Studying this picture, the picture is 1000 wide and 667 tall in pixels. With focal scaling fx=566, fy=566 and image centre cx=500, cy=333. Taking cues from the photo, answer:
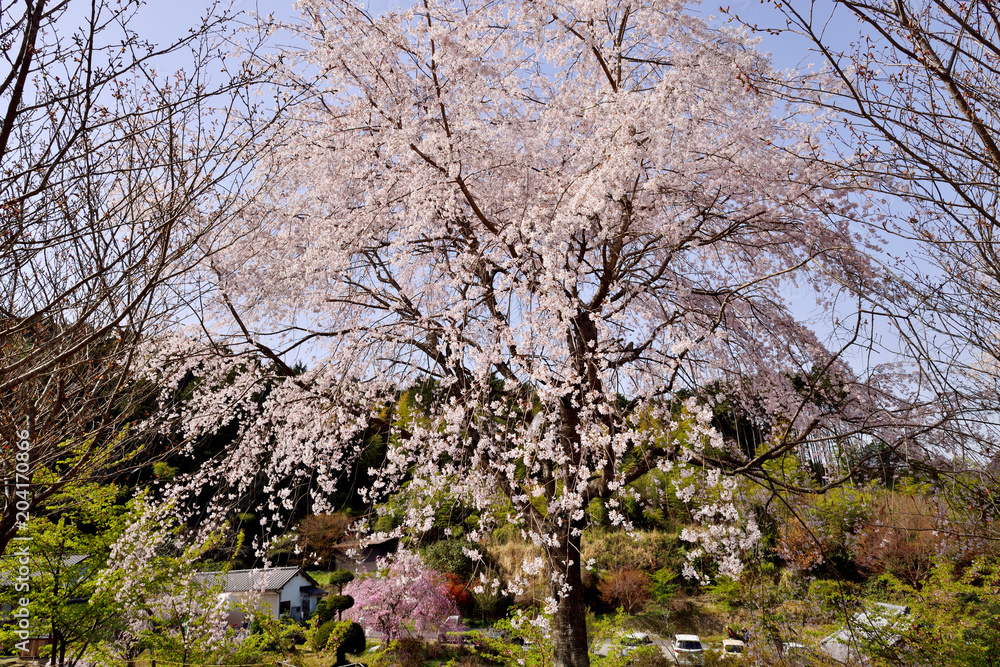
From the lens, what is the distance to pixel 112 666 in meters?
6.57

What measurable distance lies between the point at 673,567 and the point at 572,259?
11286mm

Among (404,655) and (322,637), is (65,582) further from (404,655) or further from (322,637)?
(404,655)

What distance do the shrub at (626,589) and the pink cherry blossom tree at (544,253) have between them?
7698 mm

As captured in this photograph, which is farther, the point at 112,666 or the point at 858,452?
the point at 112,666

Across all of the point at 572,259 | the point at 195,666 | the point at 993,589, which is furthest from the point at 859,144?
the point at 195,666

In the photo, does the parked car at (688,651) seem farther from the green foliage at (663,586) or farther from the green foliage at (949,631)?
the green foliage at (949,631)

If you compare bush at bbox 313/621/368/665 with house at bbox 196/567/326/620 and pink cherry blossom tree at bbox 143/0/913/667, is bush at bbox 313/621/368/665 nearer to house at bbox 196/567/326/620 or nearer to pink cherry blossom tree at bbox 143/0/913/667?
house at bbox 196/567/326/620

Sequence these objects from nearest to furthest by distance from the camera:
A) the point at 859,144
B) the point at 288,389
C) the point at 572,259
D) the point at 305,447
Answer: the point at 859,144
the point at 572,259
the point at 305,447
the point at 288,389

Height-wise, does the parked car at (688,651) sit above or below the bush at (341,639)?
below

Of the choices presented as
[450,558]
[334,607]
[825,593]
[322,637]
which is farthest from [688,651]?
[334,607]

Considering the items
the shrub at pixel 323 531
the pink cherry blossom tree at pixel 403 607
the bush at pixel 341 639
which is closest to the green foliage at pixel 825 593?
the pink cherry blossom tree at pixel 403 607

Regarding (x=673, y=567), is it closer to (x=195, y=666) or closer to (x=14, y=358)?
(x=195, y=666)

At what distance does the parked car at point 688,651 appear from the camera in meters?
9.71

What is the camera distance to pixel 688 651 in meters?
10.1
